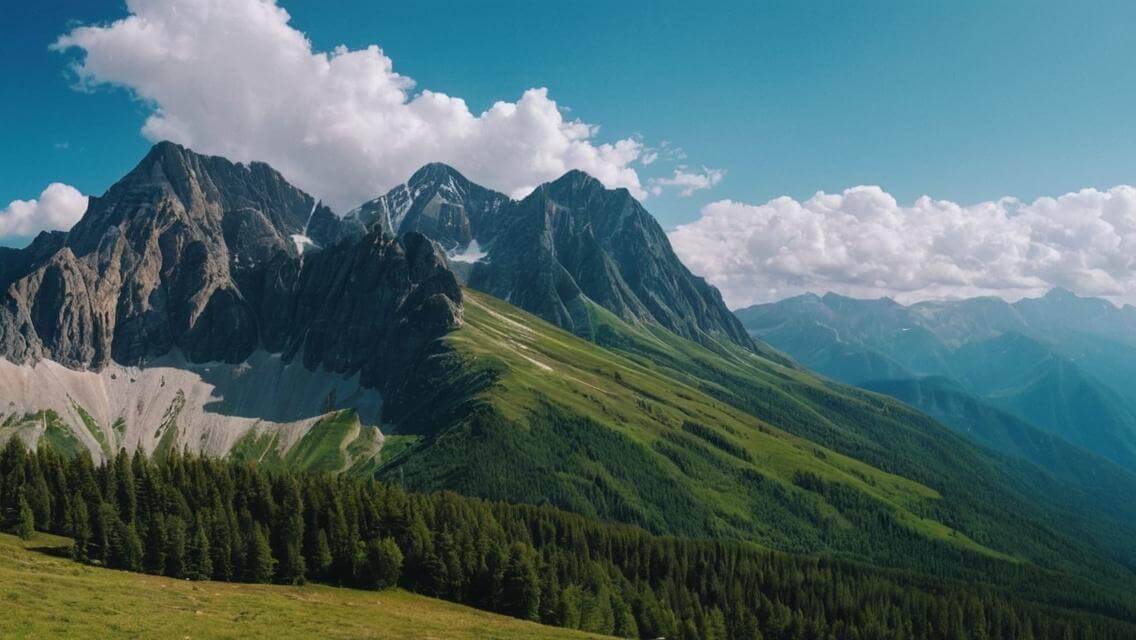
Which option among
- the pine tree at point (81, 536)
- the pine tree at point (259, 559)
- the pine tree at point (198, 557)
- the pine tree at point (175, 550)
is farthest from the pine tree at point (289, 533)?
the pine tree at point (81, 536)

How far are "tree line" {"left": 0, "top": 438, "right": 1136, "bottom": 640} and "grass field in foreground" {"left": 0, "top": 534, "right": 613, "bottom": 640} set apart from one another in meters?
9.78

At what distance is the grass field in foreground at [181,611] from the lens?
5481cm

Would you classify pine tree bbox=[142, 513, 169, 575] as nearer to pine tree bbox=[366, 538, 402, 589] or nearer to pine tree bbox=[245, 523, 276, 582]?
pine tree bbox=[245, 523, 276, 582]

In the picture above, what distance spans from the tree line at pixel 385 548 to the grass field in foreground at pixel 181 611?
9784mm

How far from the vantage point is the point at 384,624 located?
2948 inches

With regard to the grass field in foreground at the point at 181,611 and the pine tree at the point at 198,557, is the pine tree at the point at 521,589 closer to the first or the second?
the grass field in foreground at the point at 181,611

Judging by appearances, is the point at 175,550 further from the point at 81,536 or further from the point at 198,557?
the point at 81,536

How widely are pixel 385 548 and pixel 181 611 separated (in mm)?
51112

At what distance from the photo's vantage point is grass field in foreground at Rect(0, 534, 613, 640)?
5481 cm

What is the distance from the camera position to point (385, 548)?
11394 centimetres

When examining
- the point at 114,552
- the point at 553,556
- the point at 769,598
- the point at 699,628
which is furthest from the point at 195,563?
the point at 769,598

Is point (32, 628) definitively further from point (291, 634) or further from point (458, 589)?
point (458, 589)

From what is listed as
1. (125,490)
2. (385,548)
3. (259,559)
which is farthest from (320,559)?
(125,490)

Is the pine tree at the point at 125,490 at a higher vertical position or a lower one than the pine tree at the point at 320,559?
higher
